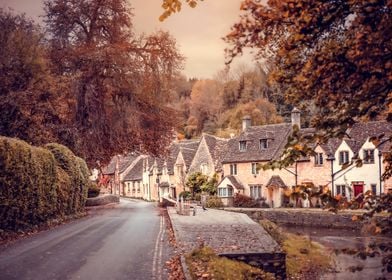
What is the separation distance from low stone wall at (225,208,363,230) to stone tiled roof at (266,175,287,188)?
5.65m

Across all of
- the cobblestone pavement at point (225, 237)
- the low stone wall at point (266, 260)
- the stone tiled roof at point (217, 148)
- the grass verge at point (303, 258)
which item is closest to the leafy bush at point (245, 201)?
the stone tiled roof at point (217, 148)

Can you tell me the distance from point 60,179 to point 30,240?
8726 mm

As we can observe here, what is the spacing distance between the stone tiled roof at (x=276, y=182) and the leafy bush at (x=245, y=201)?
9.50 feet

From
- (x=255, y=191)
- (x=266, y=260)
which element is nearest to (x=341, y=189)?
(x=255, y=191)

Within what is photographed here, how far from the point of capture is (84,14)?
131 ft

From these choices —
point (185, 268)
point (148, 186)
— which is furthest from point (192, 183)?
point (185, 268)

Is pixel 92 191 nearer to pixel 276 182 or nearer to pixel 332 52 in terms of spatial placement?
pixel 276 182

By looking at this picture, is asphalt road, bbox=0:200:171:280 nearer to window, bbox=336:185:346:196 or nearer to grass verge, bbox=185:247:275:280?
grass verge, bbox=185:247:275:280

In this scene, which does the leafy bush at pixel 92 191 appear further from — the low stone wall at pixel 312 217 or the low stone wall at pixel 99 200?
the low stone wall at pixel 312 217

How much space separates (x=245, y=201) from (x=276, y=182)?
14.7 feet

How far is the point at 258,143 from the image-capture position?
191 feet

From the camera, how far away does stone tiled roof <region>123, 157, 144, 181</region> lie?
8612cm

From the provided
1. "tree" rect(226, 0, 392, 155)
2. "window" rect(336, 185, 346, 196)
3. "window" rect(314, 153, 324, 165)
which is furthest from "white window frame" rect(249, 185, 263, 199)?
"tree" rect(226, 0, 392, 155)

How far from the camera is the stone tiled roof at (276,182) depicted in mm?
53291
